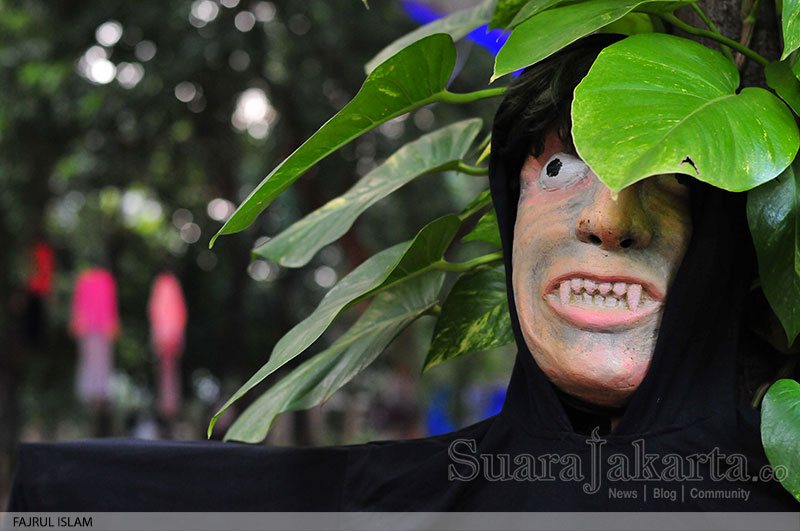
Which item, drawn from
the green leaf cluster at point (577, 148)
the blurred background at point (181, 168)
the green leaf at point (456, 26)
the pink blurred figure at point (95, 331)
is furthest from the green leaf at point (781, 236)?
the pink blurred figure at point (95, 331)

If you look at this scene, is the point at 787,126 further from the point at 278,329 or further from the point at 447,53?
the point at 278,329

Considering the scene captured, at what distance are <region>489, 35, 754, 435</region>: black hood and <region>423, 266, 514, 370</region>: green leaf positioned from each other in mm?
181

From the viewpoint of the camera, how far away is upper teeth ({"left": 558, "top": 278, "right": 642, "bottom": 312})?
1197 millimetres

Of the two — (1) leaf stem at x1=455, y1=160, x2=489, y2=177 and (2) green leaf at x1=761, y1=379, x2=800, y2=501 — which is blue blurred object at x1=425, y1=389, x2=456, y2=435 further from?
(2) green leaf at x1=761, y1=379, x2=800, y2=501

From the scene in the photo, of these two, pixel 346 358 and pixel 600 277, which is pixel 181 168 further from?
pixel 600 277

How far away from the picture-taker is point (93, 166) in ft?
25.4

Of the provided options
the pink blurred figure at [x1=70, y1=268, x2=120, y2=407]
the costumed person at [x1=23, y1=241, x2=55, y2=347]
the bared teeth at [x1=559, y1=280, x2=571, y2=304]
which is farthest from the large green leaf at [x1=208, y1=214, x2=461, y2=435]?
the costumed person at [x1=23, y1=241, x2=55, y2=347]

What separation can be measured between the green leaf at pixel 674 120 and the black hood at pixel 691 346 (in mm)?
173

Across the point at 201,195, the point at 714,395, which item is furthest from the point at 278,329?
the point at 714,395

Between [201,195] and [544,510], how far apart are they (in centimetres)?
868

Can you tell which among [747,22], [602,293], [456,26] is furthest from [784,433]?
[456,26]

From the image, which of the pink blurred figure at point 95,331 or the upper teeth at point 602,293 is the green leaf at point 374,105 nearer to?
the upper teeth at point 602,293

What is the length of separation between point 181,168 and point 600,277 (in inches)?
286

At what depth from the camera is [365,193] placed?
1632 millimetres
